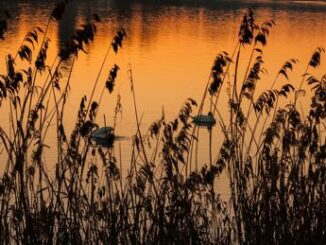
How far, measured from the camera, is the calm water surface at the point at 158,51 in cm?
2036

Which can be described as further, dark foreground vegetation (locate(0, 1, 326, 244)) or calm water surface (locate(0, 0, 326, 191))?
calm water surface (locate(0, 0, 326, 191))

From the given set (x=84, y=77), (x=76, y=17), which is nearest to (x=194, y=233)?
(x=84, y=77)

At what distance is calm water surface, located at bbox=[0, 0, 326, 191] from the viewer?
2036 centimetres

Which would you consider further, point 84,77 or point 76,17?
point 76,17

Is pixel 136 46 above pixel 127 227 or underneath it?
underneath

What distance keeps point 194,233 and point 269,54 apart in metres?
27.8

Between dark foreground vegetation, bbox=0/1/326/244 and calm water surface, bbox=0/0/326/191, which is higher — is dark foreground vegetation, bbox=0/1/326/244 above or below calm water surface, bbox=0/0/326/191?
above

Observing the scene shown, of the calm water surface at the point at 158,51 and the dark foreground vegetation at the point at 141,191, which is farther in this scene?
the calm water surface at the point at 158,51

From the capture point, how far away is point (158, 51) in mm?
34438

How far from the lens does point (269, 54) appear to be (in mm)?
32938

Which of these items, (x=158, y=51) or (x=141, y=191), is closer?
(x=141, y=191)

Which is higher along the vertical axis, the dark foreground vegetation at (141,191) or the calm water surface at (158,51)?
the dark foreground vegetation at (141,191)

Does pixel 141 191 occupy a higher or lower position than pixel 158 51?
higher

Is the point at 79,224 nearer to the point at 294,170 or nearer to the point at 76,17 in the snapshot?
the point at 294,170
